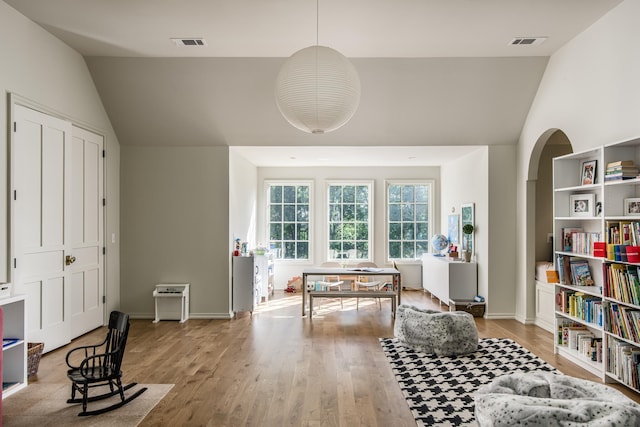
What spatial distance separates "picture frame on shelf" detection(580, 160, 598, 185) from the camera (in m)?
4.15

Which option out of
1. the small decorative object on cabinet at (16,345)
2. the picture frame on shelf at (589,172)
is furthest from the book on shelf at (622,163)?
the small decorative object on cabinet at (16,345)

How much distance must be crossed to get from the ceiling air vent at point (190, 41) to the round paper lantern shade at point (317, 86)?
2.33m

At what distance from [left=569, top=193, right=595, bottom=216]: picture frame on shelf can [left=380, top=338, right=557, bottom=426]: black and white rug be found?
5.20ft

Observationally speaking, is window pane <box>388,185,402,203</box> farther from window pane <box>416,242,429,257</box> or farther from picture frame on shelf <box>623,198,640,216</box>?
picture frame on shelf <box>623,198,640,216</box>

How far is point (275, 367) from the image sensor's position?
4230mm

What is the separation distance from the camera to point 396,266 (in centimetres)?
880

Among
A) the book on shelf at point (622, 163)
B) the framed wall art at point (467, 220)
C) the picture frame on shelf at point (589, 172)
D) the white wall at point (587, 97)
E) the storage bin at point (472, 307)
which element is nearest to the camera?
the book on shelf at point (622, 163)

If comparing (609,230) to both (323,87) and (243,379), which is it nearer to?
(323,87)

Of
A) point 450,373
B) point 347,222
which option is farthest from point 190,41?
point 347,222

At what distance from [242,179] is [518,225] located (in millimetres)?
4586

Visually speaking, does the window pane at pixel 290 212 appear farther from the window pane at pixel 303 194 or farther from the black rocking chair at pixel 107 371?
the black rocking chair at pixel 107 371

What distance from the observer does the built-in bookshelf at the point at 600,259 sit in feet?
11.6

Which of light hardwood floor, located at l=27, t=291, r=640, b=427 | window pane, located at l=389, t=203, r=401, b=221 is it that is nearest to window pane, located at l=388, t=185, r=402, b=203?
window pane, located at l=389, t=203, r=401, b=221

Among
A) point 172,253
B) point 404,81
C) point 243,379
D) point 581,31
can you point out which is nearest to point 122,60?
point 172,253
